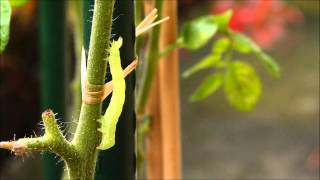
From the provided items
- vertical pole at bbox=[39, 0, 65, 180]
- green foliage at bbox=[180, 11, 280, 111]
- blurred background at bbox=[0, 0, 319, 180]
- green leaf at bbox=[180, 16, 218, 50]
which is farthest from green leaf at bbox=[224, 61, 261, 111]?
blurred background at bbox=[0, 0, 319, 180]

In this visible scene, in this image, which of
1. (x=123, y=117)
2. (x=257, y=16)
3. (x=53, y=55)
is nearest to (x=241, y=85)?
(x=53, y=55)

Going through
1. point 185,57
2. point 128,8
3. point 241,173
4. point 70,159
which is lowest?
point 241,173

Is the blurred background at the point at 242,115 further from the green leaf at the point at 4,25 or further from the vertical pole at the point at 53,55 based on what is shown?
the green leaf at the point at 4,25

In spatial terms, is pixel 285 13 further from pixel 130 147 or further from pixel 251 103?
pixel 130 147

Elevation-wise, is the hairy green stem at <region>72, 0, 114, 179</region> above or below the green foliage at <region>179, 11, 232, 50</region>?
below

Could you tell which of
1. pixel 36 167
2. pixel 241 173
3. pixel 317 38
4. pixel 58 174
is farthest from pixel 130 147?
pixel 317 38

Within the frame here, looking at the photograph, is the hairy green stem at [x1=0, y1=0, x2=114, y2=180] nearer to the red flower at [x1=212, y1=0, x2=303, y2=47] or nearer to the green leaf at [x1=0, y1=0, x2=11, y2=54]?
the green leaf at [x1=0, y1=0, x2=11, y2=54]
